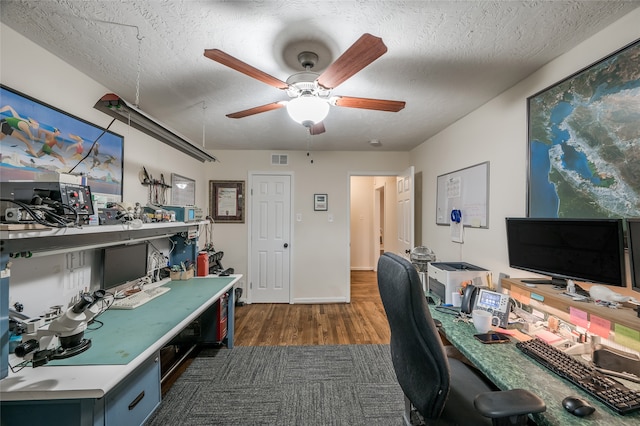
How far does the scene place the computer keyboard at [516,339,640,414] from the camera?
869 mm

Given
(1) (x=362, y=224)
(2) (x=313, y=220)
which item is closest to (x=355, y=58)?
(2) (x=313, y=220)

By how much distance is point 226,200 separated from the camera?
4059 millimetres

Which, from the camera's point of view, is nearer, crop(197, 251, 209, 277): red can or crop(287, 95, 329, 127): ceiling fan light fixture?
crop(287, 95, 329, 127): ceiling fan light fixture

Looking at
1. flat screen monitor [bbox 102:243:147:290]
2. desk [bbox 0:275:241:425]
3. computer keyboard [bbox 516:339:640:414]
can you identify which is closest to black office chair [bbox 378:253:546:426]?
computer keyboard [bbox 516:339:640:414]

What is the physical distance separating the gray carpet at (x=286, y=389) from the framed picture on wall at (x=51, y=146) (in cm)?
172

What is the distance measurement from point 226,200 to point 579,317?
159 inches

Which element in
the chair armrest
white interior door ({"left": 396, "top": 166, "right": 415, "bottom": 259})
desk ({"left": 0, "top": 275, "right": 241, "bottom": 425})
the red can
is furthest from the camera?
white interior door ({"left": 396, "top": 166, "right": 415, "bottom": 259})

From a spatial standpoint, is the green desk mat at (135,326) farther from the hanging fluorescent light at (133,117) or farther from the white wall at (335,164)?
the hanging fluorescent light at (133,117)

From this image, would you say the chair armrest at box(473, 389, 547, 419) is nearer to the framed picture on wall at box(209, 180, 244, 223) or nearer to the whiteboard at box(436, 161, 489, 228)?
the whiteboard at box(436, 161, 489, 228)

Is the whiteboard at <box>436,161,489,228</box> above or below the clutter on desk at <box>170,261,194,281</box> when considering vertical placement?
above

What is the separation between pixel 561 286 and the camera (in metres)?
1.52

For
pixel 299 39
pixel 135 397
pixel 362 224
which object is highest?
pixel 299 39

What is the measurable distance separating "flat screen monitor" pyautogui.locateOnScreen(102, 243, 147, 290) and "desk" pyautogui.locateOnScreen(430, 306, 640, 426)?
242 cm

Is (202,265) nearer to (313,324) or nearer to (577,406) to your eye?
(313,324)
